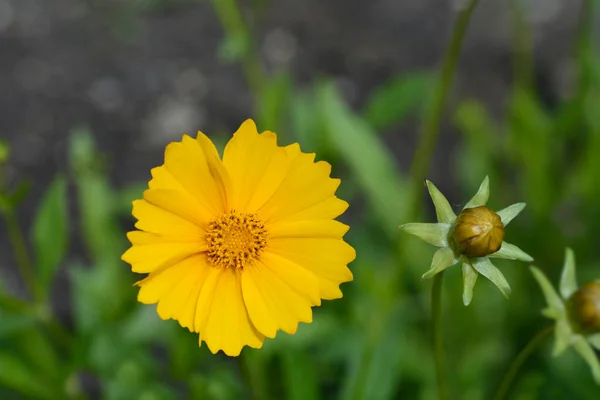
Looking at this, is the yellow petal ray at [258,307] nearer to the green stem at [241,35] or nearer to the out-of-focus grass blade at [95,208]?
the green stem at [241,35]

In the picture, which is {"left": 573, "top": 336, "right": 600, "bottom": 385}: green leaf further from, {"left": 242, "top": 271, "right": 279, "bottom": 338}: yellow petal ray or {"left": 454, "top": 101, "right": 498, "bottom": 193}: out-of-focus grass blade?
{"left": 454, "top": 101, "right": 498, "bottom": 193}: out-of-focus grass blade

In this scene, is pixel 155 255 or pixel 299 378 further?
pixel 299 378

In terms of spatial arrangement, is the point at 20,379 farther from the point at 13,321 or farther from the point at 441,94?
the point at 441,94

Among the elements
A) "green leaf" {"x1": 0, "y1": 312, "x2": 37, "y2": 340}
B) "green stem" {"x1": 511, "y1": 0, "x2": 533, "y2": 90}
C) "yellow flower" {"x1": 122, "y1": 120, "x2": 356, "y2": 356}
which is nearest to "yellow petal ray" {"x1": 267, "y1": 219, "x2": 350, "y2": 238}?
"yellow flower" {"x1": 122, "y1": 120, "x2": 356, "y2": 356}

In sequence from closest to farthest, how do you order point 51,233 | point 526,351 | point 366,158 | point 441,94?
point 526,351 < point 441,94 < point 51,233 < point 366,158

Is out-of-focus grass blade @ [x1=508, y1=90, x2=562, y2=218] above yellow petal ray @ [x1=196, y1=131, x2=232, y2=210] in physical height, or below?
above

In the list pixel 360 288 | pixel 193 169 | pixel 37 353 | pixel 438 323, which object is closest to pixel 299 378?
pixel 360 288
